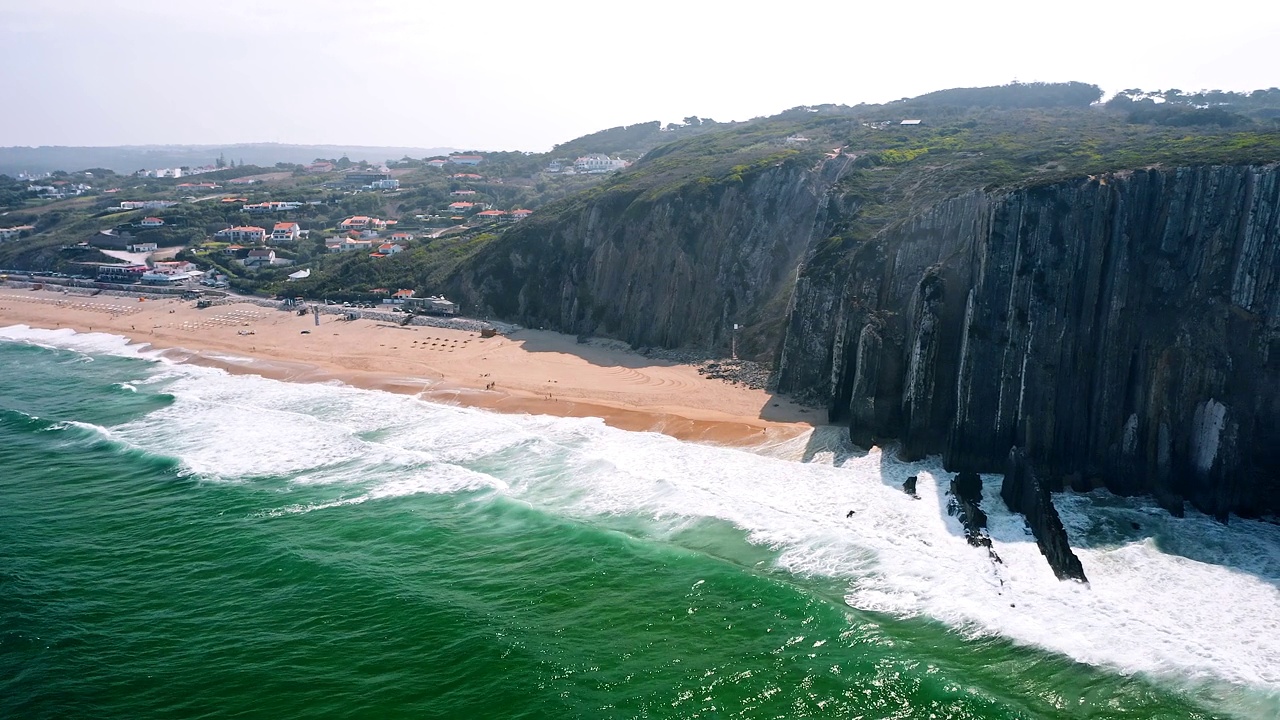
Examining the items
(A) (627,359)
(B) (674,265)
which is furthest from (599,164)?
(A) (627,359)

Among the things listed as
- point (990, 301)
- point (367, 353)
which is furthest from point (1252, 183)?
point (367, 353)

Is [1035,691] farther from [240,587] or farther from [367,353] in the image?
[367,353]

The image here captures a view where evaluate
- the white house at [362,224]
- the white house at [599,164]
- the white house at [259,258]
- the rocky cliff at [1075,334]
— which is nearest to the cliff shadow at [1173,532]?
the rocky cliff at [1075,334]

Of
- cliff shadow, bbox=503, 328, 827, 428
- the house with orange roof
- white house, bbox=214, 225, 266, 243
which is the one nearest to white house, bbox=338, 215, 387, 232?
the house with orange roof

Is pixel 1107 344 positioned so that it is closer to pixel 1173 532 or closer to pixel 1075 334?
pixel 1075 334

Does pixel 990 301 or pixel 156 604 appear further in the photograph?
pixel 990 301
